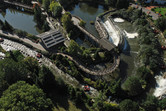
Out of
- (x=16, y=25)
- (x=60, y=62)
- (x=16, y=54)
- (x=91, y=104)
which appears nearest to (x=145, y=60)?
(x=91, y=104)

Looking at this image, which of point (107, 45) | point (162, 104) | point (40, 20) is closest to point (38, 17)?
point (40, 20)

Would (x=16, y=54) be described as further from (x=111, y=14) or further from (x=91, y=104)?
(x=111, y=14)

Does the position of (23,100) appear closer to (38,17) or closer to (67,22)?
(67,22)

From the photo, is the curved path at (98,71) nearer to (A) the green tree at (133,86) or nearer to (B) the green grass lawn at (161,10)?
(A) the green tree at (133,86)

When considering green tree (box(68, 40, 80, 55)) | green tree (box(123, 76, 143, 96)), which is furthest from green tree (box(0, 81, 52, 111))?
green tree (box(123, 76, 143, 96))

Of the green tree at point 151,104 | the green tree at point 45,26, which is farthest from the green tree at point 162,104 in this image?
the green tree at point 45,26

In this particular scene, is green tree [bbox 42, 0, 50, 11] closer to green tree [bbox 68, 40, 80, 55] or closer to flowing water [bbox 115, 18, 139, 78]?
green tree [bbox 68, 40, 80, 55]
